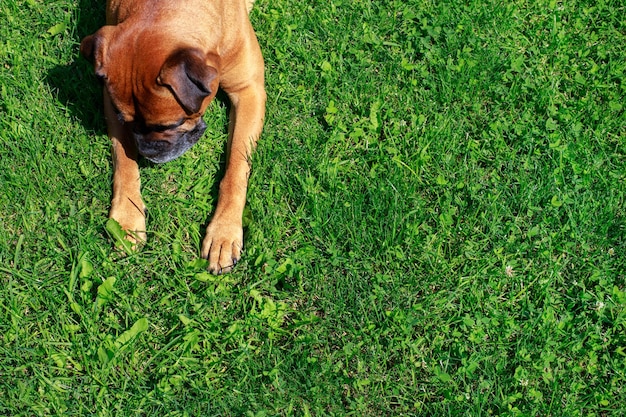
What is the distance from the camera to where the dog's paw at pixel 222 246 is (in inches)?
154

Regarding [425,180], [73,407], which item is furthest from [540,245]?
[73,407]

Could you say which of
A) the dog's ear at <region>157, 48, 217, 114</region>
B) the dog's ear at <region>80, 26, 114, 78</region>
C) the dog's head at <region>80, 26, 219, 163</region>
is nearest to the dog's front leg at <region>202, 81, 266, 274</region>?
the dog's head at <region>80, 26, 219, 163</region>

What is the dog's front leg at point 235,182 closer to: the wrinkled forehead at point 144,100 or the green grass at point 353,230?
the green grass at point 353,230

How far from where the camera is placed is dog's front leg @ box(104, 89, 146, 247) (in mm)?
4008

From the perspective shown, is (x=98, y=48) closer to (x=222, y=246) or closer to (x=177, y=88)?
(x=177, y=88)

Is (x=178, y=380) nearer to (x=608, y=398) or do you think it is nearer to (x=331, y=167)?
(x=331, y=167)

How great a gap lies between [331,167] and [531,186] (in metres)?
1.28

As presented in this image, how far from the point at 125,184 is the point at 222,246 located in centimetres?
74

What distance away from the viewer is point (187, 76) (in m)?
3.45

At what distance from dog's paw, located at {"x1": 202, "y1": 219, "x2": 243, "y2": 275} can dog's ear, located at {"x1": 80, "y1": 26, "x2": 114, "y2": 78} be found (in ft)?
3.57

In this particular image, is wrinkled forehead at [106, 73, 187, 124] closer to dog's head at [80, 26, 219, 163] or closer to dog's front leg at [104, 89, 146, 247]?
dog's head at [80, 26, 219, 163]

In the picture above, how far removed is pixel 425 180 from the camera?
4.34m

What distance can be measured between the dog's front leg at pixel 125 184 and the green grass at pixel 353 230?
0.10 m

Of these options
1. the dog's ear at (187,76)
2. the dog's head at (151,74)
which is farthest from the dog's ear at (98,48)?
the dog's ear at (187,76)
